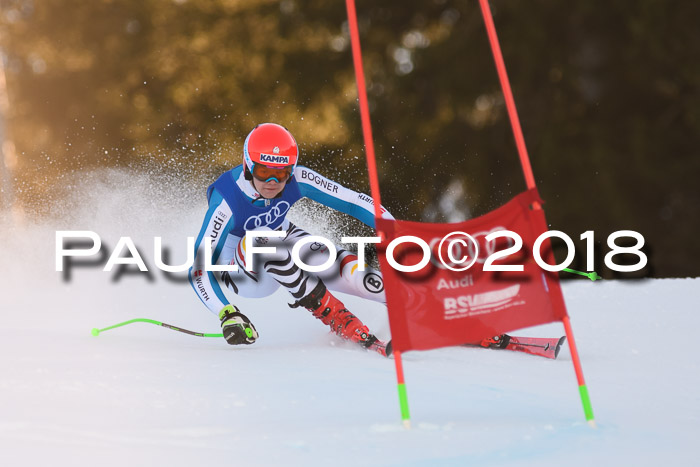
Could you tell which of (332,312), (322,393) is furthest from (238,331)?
(322,393)

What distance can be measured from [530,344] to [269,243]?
1784 mm

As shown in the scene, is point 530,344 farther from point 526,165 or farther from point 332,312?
point 526,165

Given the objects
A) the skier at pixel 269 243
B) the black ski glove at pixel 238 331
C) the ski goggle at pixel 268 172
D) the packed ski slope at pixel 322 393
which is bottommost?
the packed ski slope at pixel 322 393

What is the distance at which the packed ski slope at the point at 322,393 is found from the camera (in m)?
3.18

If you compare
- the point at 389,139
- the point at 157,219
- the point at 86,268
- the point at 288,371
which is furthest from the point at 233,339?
the point at 389,139

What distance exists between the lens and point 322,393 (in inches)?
158

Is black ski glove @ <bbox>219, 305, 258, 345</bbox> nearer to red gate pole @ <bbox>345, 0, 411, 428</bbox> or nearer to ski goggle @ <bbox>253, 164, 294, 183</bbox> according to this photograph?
ski goggle @ <bbox>253, 164, 294, 183</bbox>

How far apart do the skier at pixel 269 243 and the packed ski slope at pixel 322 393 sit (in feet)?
0.75

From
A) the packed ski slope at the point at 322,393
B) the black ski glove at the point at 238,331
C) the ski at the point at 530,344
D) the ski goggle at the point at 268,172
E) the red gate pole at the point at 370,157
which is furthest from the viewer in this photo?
the ski goggle at the point at 268,172

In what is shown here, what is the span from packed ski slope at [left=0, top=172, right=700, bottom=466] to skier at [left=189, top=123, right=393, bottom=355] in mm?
228

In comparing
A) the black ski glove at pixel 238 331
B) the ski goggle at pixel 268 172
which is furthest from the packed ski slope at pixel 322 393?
the ski goggle at pixel 268 172

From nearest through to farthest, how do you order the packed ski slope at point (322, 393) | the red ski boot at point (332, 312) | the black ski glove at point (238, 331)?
the packed ski slope at point (322, 393)
the black ski glove at point (238, 331)
the red ski boot at point (332, 312)

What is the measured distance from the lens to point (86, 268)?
844 centimetres

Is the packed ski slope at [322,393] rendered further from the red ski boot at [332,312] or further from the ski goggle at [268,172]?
the ski goggle at [268,172]
